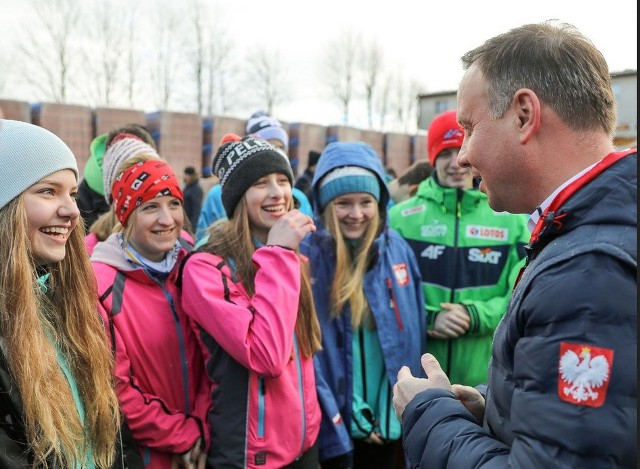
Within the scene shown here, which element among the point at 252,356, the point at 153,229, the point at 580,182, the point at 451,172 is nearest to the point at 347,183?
the point at 451,172

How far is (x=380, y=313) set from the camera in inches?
109

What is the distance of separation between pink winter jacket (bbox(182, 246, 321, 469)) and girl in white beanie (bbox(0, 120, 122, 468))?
43cm

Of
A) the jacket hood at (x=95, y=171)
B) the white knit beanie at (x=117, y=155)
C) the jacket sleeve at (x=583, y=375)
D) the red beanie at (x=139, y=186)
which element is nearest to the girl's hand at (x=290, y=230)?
the red beanie at (x=139, y=186)

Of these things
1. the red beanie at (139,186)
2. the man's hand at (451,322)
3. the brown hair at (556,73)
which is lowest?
the man's hand at (451,322)

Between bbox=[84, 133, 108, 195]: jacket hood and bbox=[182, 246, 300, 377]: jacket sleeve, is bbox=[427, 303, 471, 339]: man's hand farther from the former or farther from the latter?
bbox=[84, 133, 108, 195]: jacket hood

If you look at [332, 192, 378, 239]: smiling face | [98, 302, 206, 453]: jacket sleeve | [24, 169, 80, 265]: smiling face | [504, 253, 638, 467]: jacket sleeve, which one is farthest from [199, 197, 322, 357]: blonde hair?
[504, 253, 638, 467]: jacket sleeve

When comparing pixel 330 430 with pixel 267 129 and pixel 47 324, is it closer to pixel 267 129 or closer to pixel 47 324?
pixel 47 324

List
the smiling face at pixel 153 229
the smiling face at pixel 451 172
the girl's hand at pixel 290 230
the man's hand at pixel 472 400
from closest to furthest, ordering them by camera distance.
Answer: the man's hand at pixel 472 400, the girl's hand at pixel 290 230, the smiling face at pixel 153 229, the smiling face at pixel 451 172

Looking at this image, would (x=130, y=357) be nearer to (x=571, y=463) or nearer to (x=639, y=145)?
(x=571, y=463)

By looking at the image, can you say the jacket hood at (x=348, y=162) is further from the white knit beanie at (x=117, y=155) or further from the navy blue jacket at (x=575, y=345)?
the navy blue jacket at (x=575, y=345)

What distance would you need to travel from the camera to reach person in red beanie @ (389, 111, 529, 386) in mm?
2898

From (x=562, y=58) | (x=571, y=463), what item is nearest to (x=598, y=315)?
(x=571, y=463)

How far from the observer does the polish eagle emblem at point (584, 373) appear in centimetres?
91

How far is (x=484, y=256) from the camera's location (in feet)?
9.89
